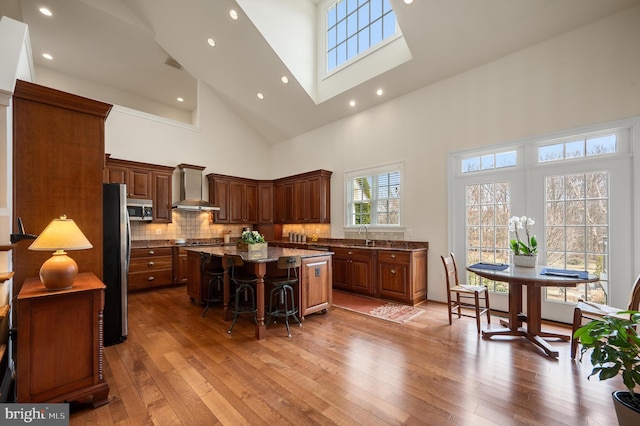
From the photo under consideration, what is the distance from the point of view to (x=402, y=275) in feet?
14.5

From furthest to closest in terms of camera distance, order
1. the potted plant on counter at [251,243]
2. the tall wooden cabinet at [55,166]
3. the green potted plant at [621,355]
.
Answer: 1. the potted plant on counter at [251,243]
2. the tall wooden cabinet at [55,166]
3. the green potted plant at [621,355]

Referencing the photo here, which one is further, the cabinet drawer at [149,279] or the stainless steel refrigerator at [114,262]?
the cabinet drawer at [149,279]

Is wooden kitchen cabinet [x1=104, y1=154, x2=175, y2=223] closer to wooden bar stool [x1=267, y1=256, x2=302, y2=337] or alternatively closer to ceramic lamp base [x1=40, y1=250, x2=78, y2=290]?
wooden bar stool [x1=267, y1=256, x2=302, y2=337]

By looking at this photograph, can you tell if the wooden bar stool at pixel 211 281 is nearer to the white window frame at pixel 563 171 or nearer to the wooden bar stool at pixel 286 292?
the wooden bar stool at pixel 286 292

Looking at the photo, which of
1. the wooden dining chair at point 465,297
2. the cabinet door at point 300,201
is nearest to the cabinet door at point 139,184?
the cabinet door at point 300,201

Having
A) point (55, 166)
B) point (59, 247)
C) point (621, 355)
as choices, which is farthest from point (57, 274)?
point (621, 355)

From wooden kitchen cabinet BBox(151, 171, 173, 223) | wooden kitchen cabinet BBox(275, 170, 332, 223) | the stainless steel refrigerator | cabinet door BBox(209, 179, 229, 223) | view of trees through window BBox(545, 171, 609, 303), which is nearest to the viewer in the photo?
the stainless steel refrigerator

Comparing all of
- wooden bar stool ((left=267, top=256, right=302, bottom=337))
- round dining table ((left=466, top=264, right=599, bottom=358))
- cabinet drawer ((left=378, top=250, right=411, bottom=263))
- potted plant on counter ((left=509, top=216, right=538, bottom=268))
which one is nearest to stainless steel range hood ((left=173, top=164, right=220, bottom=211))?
wooden bar stool ((left=267, top=256, right=302, bottom=337))

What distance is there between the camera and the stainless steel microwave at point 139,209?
5.43 m

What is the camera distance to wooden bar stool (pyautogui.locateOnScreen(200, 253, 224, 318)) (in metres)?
4.12

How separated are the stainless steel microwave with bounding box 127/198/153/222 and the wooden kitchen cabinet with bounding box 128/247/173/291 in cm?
64

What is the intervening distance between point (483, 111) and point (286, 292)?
3.80 metres

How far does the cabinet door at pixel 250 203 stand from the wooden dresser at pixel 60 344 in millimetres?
5210

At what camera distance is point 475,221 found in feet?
14.3
